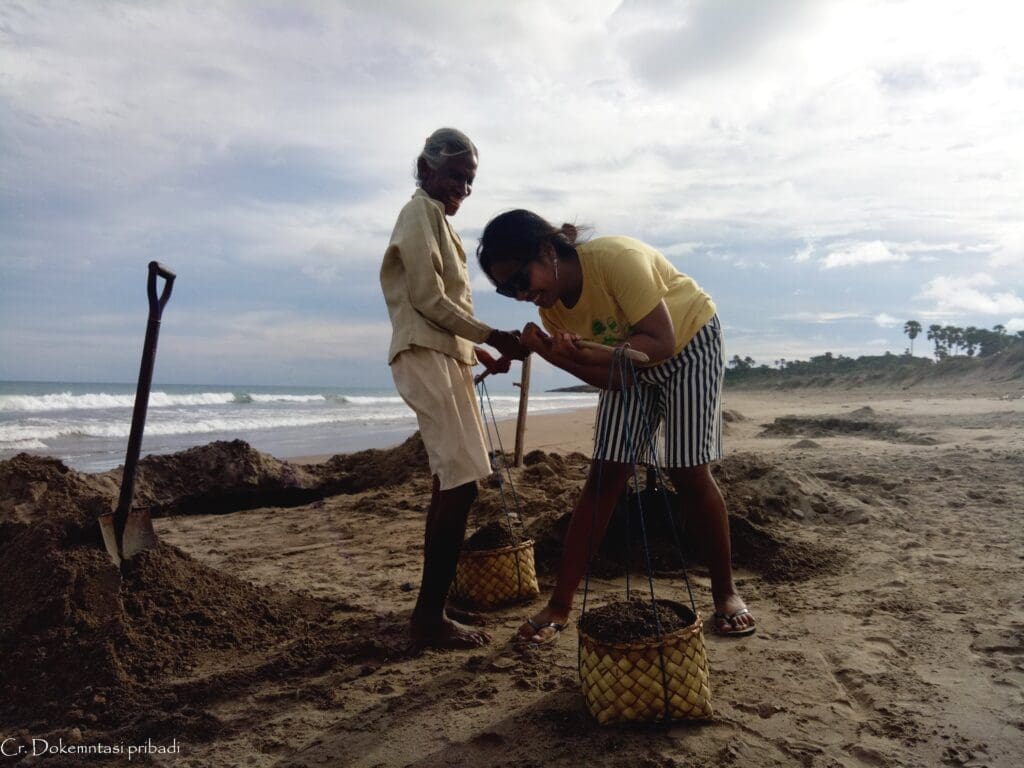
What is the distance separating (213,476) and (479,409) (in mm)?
4310

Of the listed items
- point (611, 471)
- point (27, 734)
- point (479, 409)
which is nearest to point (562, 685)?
point (611, 471)

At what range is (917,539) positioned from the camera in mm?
3938

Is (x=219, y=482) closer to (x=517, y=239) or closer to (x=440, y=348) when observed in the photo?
(x=440, y=348)

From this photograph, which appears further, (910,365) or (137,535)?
(910,365)

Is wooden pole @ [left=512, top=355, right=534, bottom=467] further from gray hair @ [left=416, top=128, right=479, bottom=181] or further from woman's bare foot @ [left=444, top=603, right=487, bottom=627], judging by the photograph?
gray hair @ [left=416, top=128, right=479, bottom=181]

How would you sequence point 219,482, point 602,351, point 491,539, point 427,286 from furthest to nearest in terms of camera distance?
point 219,482 → point 491,539 → point 427,286 → point 602,351

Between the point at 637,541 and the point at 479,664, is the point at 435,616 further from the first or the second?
the point at 637,541

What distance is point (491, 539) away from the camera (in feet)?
11.7

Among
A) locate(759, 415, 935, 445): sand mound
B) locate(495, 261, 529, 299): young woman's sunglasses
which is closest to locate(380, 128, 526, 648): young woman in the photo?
locate(495, 261, 529, 299): young woman's sunglasses

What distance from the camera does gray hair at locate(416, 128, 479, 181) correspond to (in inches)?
109

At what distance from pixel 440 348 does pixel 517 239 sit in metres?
0.51

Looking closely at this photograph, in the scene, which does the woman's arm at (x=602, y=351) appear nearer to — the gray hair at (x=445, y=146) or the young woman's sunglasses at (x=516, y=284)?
the young woman's sunglasses at (x=516, y=284)

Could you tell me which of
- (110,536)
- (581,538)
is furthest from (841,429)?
(110,536)

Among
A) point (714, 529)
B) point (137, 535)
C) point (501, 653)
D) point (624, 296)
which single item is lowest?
point (501, 653)
